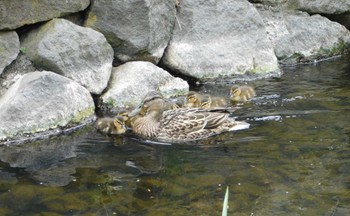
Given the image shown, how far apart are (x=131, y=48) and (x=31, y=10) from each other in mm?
1627

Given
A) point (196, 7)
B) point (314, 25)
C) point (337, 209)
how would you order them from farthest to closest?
point (314, 25)
point (196, 7)
point (337, 209)

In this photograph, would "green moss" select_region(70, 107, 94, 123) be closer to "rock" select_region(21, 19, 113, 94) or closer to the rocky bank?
the rocky bank

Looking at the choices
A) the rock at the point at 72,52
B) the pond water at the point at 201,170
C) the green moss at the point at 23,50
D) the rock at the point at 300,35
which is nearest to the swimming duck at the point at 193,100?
the pond water at the point at 201,170

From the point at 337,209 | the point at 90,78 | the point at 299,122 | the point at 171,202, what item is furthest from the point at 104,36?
the point at 337,209

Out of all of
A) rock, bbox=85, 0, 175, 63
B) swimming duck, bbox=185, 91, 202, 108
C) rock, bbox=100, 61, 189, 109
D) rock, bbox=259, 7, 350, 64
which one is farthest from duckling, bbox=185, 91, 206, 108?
rock, bbox=259, 7, 350, 64

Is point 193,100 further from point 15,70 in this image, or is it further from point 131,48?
point 15,70

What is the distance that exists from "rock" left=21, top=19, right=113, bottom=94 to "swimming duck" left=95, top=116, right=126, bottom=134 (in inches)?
39.3

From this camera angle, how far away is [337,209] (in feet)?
19.2

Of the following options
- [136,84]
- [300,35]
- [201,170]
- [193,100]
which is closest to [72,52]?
Result: [136,84]

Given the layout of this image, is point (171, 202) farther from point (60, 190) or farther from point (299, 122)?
point (299, 122)

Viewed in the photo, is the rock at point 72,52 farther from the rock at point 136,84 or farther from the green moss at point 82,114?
the green moss at point 82,114

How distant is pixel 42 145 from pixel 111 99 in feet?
5.08

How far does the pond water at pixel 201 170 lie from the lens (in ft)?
19.9

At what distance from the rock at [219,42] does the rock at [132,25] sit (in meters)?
0.51
